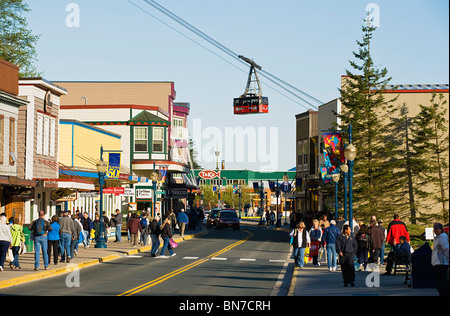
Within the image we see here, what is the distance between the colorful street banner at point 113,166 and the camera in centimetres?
4607

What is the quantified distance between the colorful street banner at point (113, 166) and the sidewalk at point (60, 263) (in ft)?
20.7

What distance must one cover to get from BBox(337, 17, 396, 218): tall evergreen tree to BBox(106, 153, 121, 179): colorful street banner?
16.3 meters

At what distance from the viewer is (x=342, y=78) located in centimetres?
5803

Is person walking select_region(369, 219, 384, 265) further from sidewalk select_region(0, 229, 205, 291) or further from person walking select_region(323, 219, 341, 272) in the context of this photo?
sidewalk select_region(0, 229, 205, 291)

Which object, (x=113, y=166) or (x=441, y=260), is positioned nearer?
(x=441, y=260)

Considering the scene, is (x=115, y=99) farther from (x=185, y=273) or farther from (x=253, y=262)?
(x=185, y=273)

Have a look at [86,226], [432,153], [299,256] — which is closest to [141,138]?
[432,153]

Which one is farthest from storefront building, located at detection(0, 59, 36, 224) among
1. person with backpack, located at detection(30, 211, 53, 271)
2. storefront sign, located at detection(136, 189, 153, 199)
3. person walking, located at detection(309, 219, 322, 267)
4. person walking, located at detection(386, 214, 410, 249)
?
person walking, located at detection(386, 214, 410, 249)

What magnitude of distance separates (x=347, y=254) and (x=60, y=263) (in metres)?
11.7

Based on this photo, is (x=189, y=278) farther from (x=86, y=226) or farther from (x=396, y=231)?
(x=86, y=226)

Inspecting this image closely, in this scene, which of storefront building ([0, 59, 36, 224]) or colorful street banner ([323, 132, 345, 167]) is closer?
storefront building ([0, 59, 36, 224])

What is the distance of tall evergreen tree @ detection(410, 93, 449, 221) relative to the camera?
51281 mm

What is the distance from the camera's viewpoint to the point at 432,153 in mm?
52094
